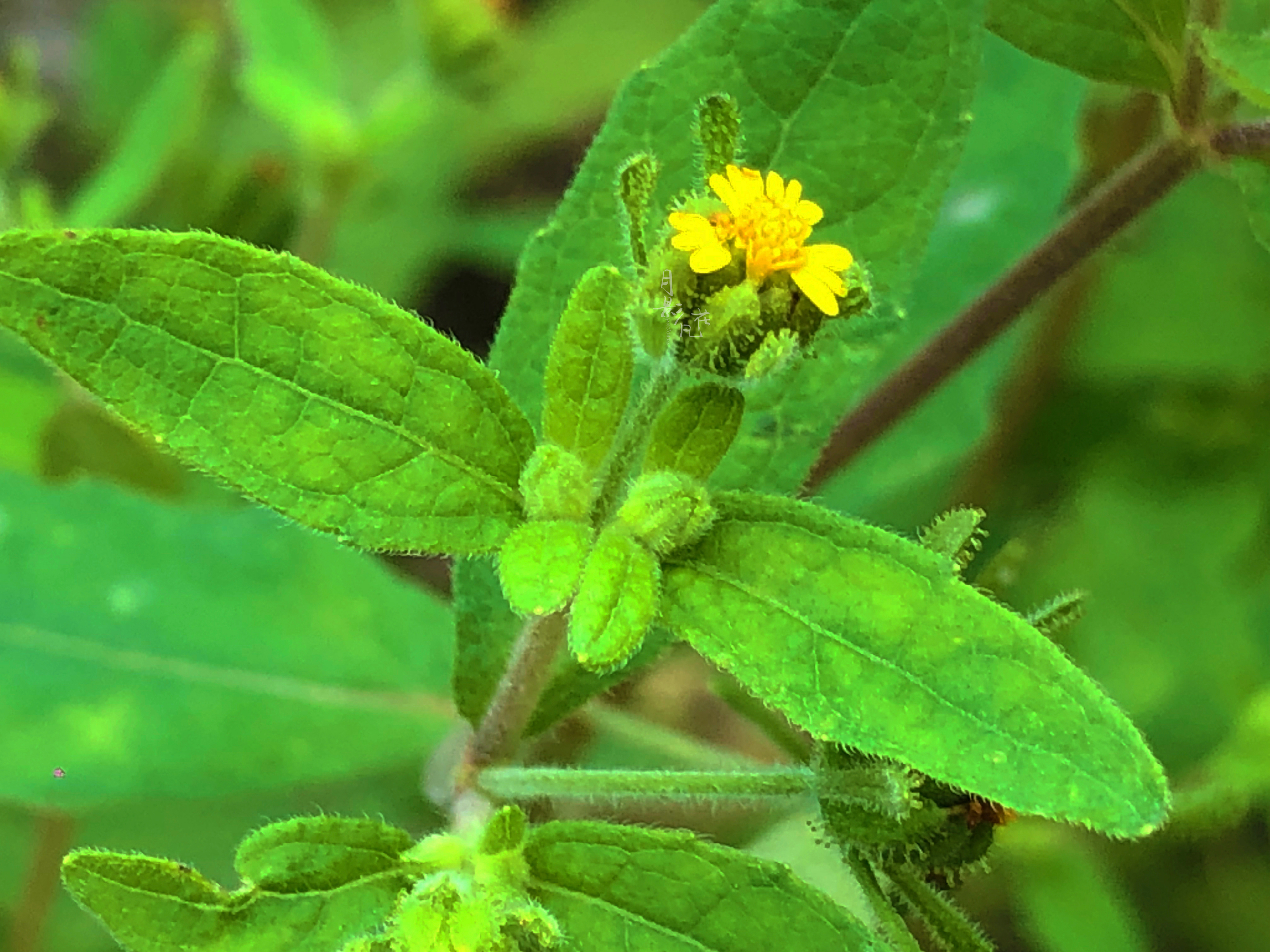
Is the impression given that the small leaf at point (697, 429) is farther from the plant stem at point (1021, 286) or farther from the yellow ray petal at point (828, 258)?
the plant stem at point (1021, 286)

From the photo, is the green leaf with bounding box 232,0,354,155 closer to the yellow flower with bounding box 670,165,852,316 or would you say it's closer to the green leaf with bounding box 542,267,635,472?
the green leaf with bounding box 542,267,635,472

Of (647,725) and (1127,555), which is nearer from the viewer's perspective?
(647,725)

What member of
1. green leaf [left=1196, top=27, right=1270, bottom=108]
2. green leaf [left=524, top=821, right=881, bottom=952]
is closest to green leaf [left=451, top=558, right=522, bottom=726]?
green leaf [left=524, top=821, right=881, bottom=952]

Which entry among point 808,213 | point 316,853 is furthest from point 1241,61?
point 316,853

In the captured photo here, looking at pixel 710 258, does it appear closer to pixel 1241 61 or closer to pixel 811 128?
pixel 811 128

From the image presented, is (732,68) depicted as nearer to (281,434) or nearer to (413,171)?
(281,434)

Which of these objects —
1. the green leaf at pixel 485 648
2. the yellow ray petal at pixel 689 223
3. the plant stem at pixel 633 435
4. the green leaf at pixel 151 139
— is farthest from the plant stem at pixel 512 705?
the green leaf at pixel 151 139

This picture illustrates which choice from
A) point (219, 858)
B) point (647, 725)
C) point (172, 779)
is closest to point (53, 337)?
point (172, 779)
